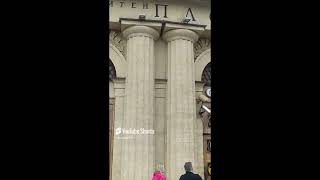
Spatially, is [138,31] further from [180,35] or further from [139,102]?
[139,102]

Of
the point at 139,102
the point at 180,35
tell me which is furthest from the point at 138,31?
the point at 139,102

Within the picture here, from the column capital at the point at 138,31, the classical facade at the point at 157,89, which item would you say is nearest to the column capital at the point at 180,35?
the classical facade at the point at 157,89

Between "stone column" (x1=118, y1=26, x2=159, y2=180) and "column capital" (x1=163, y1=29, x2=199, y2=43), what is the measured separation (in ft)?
1.05

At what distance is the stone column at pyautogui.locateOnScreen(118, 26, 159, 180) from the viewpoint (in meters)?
11.2

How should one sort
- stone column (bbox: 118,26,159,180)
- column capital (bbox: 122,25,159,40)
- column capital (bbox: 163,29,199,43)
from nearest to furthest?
stone column (bbox: 118,26,159,180)
column capital (bbox: 122,25,159,40)
column capital (bbox: 163,29,199,43)

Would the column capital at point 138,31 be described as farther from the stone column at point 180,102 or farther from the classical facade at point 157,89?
the stone column at point 180,102

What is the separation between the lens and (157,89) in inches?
482

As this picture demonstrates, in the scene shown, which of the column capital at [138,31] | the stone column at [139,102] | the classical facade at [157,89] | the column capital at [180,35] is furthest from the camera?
the column capital at [180,35]

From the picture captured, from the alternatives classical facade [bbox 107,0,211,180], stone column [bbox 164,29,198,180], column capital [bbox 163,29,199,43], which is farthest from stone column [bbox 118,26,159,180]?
stone column [bbox 164,29,198,180]

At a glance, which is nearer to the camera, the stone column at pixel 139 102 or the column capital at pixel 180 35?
the stone column at pixel 139 102

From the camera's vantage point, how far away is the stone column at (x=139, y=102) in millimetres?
11234

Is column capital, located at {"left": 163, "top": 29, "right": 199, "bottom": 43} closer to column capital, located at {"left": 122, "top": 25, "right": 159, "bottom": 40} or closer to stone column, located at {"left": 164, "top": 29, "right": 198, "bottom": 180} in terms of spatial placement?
stone column, located at {"left": 164, "top": 29, "right": 198, "bottom": 180}

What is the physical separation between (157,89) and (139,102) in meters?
0.91
